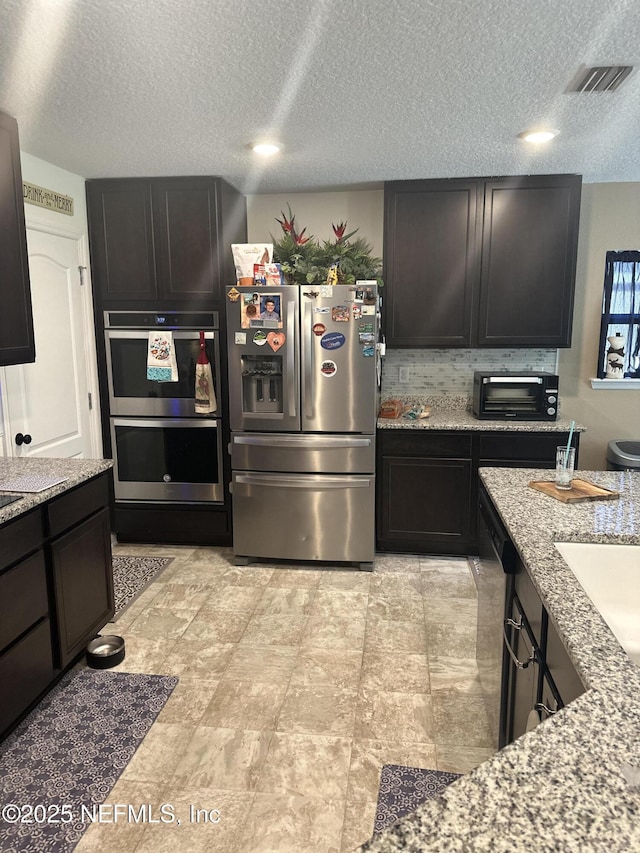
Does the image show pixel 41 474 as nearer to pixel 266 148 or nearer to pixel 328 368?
pixel 328 368

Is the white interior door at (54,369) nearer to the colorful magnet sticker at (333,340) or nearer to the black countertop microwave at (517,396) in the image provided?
the colorful magnet sticker at (333,340)

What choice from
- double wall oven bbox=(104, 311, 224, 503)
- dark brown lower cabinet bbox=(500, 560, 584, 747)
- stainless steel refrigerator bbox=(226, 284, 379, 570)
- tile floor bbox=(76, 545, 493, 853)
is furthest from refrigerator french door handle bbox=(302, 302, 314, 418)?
dark brown lower cabinet bbox=(500, 560, 584, 747)

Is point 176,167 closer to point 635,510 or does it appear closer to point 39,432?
point 39,432

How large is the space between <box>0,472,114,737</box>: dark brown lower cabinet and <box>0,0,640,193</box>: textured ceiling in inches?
62.8

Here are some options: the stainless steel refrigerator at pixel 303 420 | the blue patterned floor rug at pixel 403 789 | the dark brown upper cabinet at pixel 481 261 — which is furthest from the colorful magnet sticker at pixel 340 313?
the blue patterned floor rug at pixel 403 789

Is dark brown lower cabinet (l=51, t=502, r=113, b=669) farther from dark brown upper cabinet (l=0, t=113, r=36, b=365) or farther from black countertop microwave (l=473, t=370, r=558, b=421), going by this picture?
black countertop microwave (l=473, t=370, r=558, b=421)

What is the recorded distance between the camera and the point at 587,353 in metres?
4.04

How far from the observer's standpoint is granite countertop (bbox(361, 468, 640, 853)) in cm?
70

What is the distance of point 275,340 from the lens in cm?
346

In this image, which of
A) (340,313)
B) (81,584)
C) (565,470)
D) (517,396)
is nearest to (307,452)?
(340,313)

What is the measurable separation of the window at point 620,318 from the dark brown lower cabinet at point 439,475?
0.66 m

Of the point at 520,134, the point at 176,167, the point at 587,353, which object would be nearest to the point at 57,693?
the point at 176,167

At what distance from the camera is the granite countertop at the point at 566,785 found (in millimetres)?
697

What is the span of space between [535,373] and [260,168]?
7.19ft
